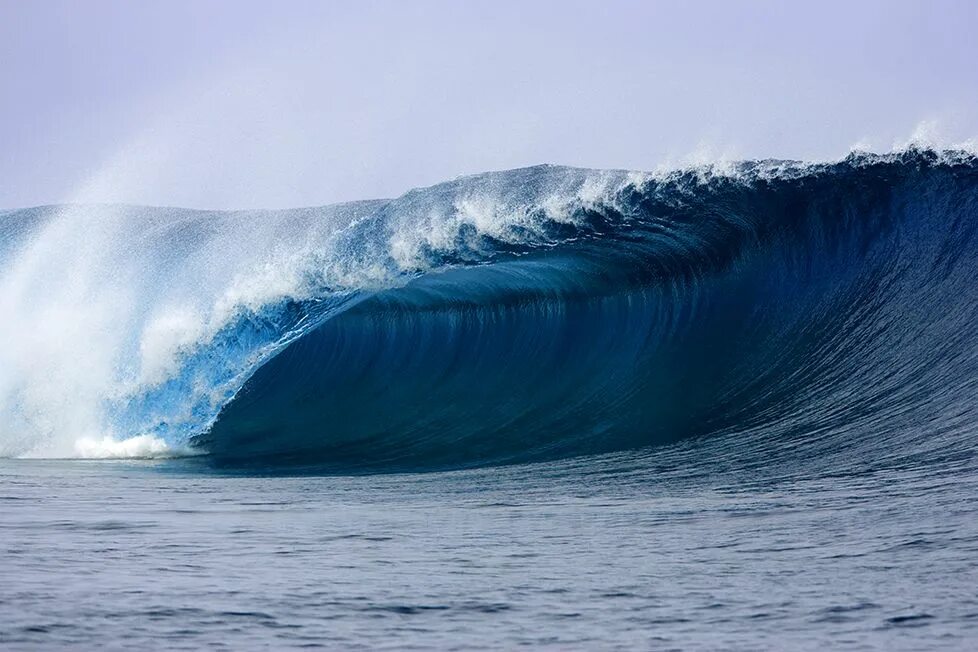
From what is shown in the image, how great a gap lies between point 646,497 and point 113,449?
640cm

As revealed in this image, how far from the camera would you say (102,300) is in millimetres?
14695

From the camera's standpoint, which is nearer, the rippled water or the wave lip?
the rippled water

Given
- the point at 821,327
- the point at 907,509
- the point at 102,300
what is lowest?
the point at 907,509

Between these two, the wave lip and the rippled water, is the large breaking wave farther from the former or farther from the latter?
the rippled water

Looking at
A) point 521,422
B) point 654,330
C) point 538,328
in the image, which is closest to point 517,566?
point 521,422

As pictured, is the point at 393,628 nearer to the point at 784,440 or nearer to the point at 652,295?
the point at 784,440

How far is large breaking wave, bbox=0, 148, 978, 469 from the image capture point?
357 inches

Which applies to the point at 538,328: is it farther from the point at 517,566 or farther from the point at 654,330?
the point at 517,566

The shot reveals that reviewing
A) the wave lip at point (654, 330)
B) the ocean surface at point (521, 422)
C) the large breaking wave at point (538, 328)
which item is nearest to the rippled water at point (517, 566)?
the ocean surface at point (521, 422)

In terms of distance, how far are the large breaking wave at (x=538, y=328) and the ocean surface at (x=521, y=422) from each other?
43 millimetres

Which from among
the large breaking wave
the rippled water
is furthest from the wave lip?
the rippled water

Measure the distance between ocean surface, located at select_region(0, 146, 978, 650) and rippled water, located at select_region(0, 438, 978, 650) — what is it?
0.02 m

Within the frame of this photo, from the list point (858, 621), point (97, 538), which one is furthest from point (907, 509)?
point (97, 538)

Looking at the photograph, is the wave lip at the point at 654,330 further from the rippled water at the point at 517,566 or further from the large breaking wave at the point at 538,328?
the rippled water at the point at 517,566
